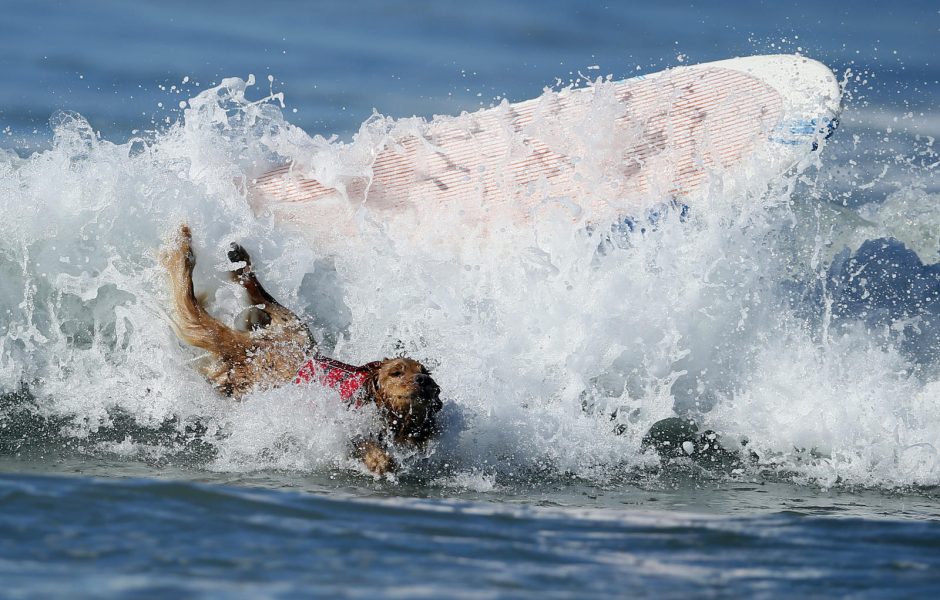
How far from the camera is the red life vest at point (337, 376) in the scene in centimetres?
Result: 485

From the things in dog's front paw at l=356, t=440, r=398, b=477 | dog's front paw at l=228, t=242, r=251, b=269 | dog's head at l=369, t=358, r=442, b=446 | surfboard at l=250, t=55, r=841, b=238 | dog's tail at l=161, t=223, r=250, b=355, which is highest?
surfboard at l=250, t=55, r=841, b=238

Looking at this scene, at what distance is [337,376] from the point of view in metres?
A: 4.95

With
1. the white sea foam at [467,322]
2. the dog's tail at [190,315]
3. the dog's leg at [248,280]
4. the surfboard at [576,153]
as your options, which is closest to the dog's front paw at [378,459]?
the white sea foam at [467,322]

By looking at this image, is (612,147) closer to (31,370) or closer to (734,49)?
(31,370)

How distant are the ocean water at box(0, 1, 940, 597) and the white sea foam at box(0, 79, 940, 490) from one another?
0.02 metres

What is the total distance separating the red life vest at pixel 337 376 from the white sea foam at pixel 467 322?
0.08 metres

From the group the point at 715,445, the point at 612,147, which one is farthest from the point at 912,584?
the point at 612,147

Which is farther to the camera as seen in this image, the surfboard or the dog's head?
the surfboard

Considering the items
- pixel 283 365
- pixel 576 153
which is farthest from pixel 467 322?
pixel 576 153

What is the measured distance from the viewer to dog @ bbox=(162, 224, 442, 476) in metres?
4.70

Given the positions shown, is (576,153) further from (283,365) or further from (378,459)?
(378,459)

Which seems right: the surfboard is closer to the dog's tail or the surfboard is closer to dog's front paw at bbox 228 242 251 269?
dog's front paw at bbox 228 242 251 269

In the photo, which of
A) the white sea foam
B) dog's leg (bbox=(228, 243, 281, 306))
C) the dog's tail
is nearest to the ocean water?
the white sea foam

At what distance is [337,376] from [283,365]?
448 millimetres
